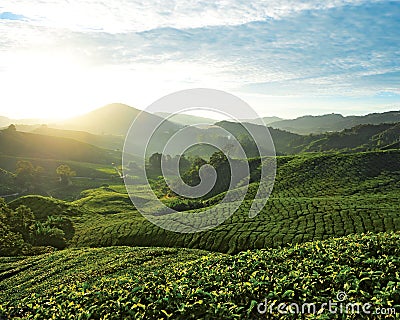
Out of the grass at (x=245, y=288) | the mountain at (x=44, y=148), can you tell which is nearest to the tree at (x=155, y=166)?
the mountain at (x=44, y=148)

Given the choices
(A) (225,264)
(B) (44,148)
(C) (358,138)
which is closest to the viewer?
(A) (225,264)

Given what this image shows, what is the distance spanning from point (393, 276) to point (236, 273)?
4221mm

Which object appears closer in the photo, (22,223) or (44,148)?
(22,223)

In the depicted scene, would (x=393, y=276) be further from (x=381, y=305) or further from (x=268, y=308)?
(x=268, y=308)

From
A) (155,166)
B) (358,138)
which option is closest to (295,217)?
(155,166)

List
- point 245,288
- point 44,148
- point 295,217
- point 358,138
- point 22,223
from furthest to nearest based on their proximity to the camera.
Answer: point 358,138 < point 44,148 < point 22,223 < point 295,217 < point 245,288

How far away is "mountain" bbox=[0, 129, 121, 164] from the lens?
4473 inches

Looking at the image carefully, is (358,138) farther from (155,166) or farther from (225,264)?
(225,264)

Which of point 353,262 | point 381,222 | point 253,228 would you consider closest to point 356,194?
point 381,222

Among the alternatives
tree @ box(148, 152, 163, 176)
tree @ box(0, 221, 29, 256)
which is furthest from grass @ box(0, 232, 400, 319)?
tree @ box(148, 152, 163, 176)

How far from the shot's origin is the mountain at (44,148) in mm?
113625

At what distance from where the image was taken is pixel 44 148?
12094 cm

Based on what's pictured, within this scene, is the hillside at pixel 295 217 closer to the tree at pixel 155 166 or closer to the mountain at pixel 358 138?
the tree at pixel 155 166

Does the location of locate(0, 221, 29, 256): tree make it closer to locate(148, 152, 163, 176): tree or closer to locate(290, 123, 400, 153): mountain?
locate(148, 152, 163, 176): tree
